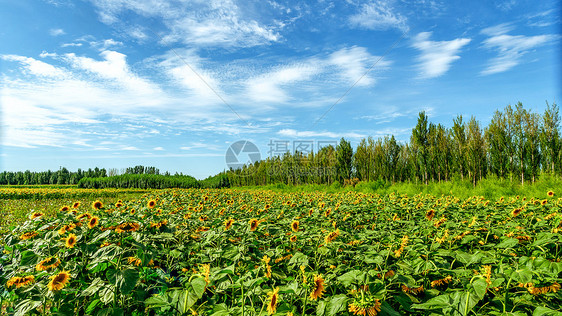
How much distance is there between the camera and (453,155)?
81.6 ft

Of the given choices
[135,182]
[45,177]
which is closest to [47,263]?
[135,182]

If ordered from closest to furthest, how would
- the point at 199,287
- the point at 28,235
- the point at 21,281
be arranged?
the point at 199,287
the point at 21,281
the point at 28,235

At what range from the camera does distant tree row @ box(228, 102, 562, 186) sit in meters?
20.0

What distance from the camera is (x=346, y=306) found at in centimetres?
135

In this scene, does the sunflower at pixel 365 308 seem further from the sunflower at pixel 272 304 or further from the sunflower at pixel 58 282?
the sunflower at pixel 58 282

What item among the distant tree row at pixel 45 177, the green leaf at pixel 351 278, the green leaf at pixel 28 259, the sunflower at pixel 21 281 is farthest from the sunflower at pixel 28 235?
the distant tree row at pixel 45 177

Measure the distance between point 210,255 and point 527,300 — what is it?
1971 millimetres

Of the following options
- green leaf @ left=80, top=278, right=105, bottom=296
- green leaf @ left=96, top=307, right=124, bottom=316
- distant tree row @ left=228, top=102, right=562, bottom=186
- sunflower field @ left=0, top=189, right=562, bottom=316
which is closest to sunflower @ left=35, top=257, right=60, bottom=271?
sunflower field @ left=0, top=189, right=562, bottom=316

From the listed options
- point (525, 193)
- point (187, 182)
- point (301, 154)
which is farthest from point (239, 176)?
point (525, 193)

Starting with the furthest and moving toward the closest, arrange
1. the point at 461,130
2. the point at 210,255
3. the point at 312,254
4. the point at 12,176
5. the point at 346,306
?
the point at 12,176 → the point at 461,130 → the point at 312,254 → the point at 210,255 → the point at 346,306

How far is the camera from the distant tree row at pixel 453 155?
65.6ft

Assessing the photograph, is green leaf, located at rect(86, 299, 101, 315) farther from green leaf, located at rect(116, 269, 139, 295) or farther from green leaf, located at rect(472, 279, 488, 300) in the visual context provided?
green leaf, located at rect(472, 279, 488, 300)

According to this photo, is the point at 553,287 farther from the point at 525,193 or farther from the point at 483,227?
the point at 525,193

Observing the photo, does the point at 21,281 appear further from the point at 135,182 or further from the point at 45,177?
the point at 45,177
